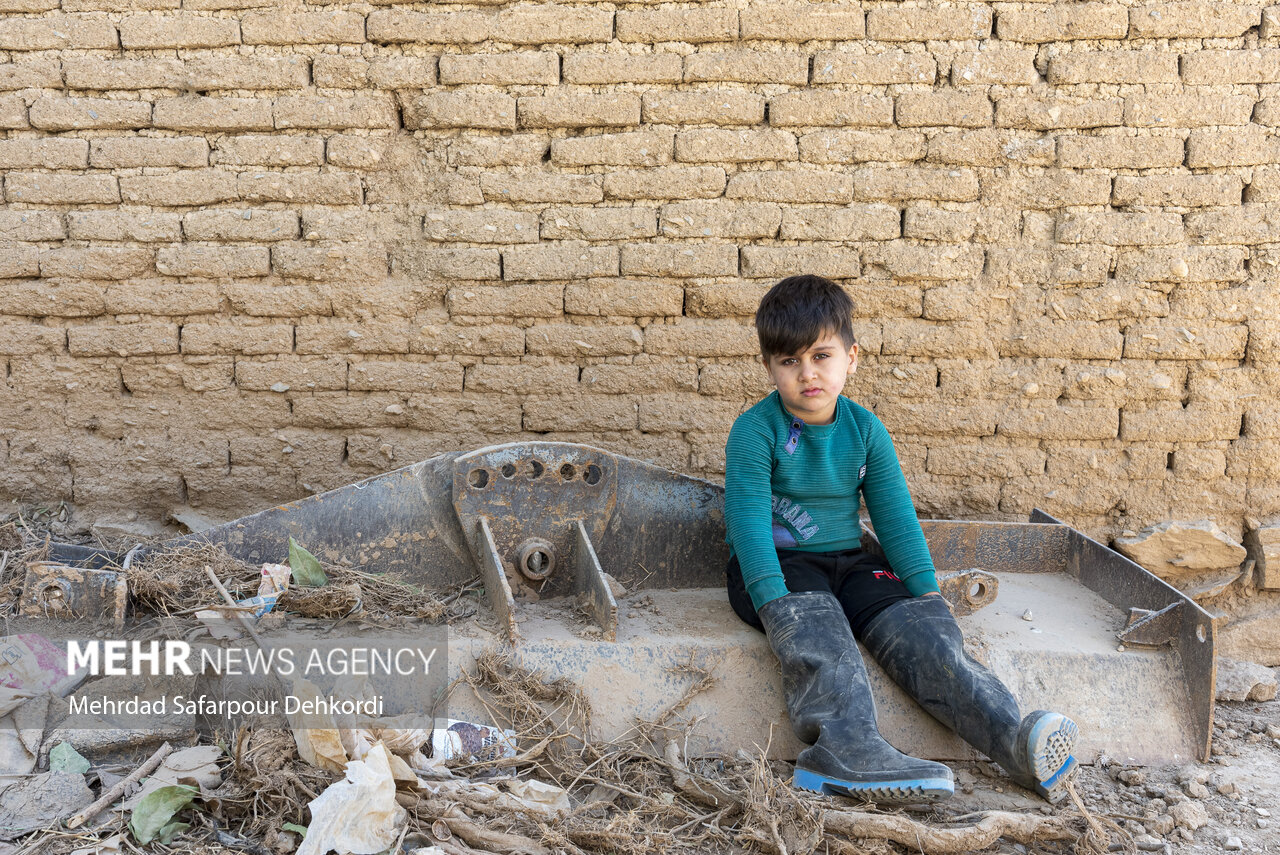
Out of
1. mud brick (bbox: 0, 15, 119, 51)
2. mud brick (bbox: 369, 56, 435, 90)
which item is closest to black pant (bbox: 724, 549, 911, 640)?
mud brick (bbox: 369, 56, 435, 90)

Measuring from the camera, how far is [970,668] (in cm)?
245

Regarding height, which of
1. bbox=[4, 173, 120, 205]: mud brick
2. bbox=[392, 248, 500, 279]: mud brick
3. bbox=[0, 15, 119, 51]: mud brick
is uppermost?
bbox=[0, 15, 119, 51]: mud brick

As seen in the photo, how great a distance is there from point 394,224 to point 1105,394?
2.75 meters

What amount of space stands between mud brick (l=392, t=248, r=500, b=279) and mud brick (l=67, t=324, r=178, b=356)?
0.96 m

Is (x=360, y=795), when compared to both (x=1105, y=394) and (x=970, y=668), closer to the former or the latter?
(x=970, y=668)

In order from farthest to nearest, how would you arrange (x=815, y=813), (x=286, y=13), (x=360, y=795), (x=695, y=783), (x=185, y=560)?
(x=286, y=13), (x=185, y=560), (x=695, y=783), (x=815, y=813), (x=360, y=795)

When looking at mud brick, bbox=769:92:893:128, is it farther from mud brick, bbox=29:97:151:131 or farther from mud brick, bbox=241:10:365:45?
mud brick, bbox=29:97:151:131

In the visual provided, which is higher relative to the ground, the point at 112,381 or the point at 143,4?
the point at 143,4

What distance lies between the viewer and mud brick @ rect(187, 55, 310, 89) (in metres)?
3.38

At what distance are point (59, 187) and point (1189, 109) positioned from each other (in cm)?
414

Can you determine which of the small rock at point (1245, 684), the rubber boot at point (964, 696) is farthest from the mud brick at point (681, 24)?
the small rock at point (1245, 684)

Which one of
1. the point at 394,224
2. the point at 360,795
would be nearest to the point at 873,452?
the point at 360,795

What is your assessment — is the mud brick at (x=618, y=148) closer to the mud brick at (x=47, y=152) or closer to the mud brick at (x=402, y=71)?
the mud brick at (x=402, y=71)

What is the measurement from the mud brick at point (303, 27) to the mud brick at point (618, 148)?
2.75 feet
